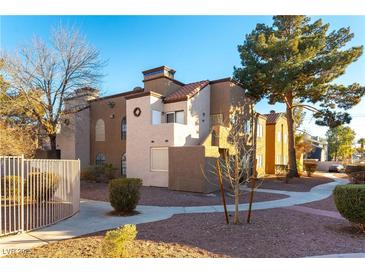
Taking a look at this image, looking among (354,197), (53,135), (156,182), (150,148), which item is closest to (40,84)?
(53,135)

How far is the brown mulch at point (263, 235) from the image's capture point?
543 centimetres

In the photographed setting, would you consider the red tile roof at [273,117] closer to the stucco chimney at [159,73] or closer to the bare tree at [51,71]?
the stucco chimney at [159,73]

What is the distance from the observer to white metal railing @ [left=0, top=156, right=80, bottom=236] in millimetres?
6707

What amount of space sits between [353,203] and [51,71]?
1907 cm

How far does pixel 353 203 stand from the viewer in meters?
6.69

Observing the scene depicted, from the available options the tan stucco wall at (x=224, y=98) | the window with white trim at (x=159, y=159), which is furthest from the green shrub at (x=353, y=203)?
the tan stucco wall at (x=224, y=98)

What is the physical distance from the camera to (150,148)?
16734mm

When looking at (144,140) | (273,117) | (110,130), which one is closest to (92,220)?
(144,140)

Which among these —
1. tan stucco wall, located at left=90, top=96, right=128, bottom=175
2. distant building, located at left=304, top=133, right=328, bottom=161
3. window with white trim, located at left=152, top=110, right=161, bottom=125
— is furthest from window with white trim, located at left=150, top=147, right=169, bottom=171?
distant building, located at left=304, top=133, right=328, bottom=161

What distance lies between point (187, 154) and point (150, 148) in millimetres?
3463

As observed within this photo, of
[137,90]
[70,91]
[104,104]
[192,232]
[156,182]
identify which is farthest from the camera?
[104,104]

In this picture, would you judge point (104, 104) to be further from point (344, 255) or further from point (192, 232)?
point (344, 255)

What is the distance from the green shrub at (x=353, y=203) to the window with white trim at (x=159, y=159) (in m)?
10.6

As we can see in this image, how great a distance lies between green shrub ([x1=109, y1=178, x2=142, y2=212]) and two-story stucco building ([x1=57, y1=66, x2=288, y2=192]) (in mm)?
5279
